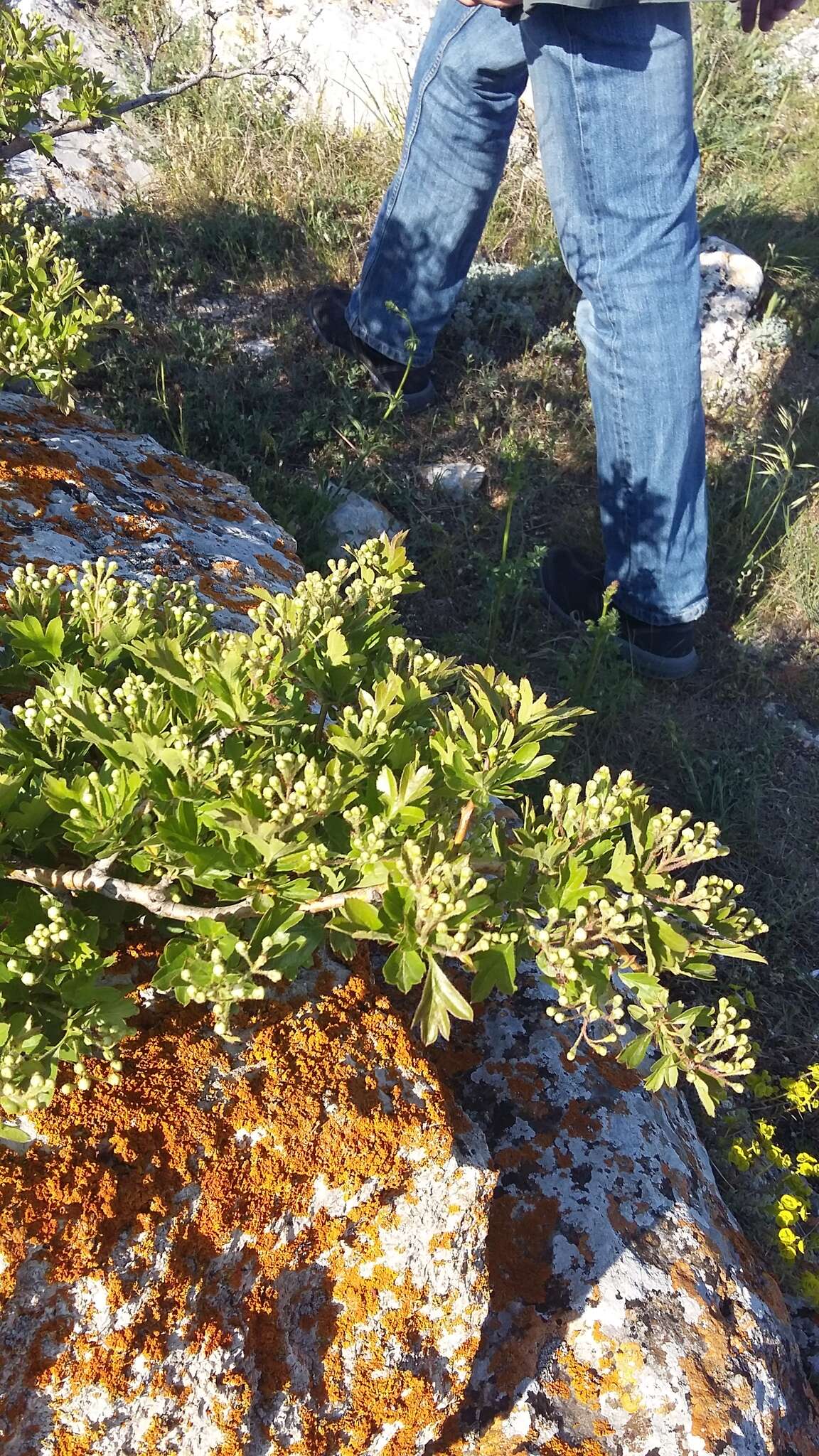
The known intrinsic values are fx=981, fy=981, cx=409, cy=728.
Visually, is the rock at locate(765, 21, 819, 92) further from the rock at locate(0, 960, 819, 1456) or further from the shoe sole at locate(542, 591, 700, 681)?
the rock at locate(0, 960, 819, 1456)

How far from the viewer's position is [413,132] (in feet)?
13.6

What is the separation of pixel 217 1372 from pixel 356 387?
152 inches

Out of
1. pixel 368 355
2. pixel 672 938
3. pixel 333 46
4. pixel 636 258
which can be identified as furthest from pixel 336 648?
pixel 333 46

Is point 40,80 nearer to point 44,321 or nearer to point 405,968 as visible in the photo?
point 44,321

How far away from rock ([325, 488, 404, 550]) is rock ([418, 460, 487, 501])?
14.4 inches

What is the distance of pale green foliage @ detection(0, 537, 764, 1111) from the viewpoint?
1303 millimetres

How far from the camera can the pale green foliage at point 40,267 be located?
2191 millimetres

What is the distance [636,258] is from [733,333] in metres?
2.07

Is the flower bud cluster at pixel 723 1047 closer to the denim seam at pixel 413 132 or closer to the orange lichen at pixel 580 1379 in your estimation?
the orange lichen at pixel 580 1379

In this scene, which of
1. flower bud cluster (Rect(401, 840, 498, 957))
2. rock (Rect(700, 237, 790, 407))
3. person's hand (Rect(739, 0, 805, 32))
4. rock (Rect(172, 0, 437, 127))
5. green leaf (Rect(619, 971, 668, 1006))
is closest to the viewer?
flower bud cluster (Rect(401, 840, 498, 957))

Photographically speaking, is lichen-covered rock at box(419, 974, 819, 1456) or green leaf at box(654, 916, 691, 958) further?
lichen-covered rock at box(419, 974, 819, 1456)

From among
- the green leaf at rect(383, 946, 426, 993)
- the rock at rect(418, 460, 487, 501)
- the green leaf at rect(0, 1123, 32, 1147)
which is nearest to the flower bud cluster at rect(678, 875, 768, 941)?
the green leaf at rect(383, 946, 426, 993)

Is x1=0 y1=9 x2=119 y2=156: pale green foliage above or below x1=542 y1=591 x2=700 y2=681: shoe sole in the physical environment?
above

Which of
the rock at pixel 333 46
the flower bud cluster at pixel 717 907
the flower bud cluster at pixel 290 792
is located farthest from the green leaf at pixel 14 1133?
the rock at pixel 333 46
